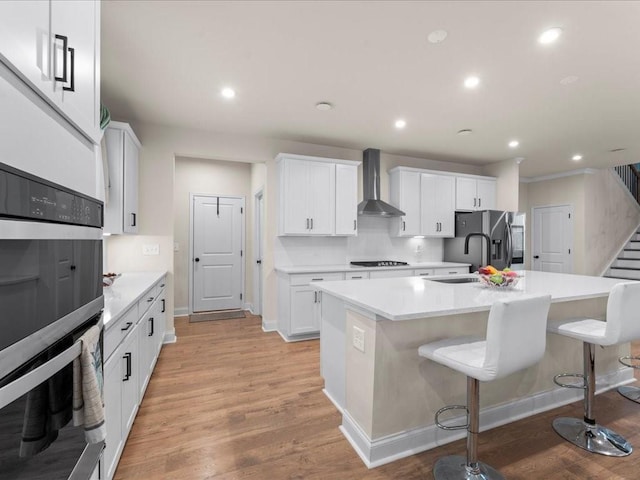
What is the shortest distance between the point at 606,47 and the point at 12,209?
140 inches

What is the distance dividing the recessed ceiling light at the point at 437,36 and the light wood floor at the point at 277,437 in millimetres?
2765

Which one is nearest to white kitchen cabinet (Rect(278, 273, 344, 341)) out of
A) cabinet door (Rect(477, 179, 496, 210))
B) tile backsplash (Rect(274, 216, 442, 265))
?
tile backsplash (Rect(274, 216, 442, 265))

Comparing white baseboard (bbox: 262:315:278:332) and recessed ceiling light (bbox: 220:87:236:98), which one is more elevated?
recessed ceiling light (bbox: 220:87:236:98)

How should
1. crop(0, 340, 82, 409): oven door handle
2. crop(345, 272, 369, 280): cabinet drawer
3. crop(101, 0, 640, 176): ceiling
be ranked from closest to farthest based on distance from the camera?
1. crop(0, 340, 82, 409): oven door handle
2. crop(101, 0, 640, 176): ceiling
3. crop(345, 272, 369, 280): cabinet drawer

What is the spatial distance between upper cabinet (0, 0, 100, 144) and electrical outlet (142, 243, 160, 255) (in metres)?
2.70

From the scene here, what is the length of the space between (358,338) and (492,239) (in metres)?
3.94

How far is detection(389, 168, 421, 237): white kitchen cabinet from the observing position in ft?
16.1

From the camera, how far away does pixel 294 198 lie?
13.6 feet

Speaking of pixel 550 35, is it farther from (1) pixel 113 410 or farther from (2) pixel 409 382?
(1) pixel 113 410

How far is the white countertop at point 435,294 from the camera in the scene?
165 cm

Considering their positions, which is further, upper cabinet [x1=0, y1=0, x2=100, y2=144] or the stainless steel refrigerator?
the stainless steel refrigerator

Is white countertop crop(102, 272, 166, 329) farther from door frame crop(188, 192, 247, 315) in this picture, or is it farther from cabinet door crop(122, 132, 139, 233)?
door frame crop(188, 192, 247, 315)

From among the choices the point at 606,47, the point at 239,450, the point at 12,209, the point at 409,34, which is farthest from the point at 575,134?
the point at 12,209

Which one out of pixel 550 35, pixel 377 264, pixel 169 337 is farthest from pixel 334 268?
pixel 550 35
